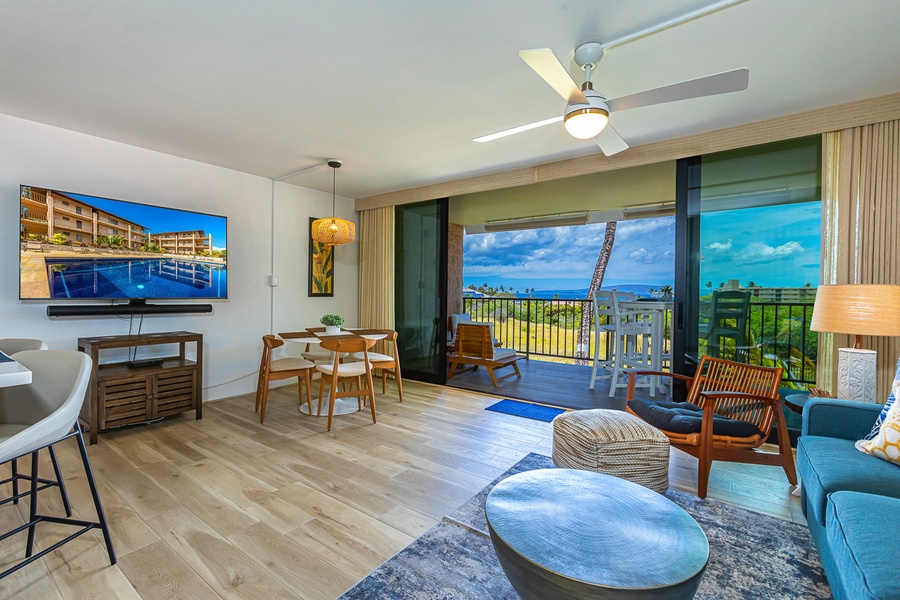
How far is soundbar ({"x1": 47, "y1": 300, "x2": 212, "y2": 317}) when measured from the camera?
3131 millimetres

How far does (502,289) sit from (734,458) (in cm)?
614

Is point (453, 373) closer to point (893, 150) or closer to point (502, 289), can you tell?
point (502, 289)

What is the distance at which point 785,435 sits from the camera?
7.63 feet

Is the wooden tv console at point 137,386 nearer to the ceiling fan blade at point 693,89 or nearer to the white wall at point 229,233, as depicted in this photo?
the white wall at point 229,233

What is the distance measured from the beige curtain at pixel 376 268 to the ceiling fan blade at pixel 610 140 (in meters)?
3.38

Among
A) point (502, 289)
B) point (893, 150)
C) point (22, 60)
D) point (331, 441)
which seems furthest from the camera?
point (502, 289)

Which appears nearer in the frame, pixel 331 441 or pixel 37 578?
pixel 37 578

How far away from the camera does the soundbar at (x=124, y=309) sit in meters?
3.13

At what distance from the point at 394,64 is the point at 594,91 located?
1.11 m

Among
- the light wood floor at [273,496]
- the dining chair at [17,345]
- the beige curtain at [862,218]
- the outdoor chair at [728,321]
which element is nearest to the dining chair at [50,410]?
the light wood floor at [273,496]

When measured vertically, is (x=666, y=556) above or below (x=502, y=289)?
below

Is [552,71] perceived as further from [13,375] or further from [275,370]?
[275,370]

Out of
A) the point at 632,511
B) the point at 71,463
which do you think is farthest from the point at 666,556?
the point at 71,463

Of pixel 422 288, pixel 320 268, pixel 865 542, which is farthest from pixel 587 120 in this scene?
pixel 320 268
